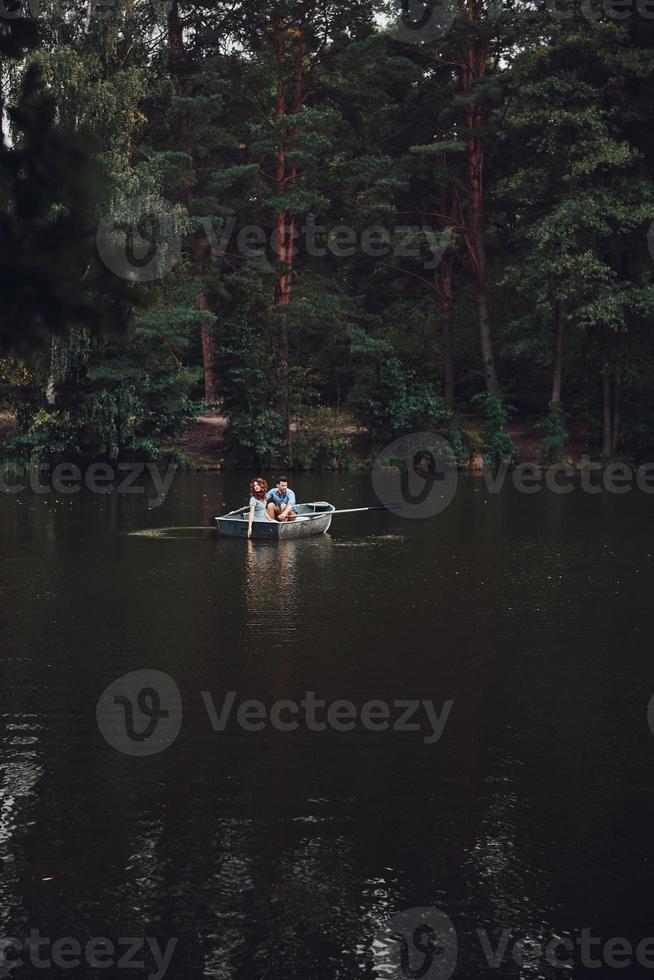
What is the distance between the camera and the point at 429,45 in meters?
53.5

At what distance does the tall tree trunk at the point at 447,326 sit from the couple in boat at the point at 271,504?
28417 mm

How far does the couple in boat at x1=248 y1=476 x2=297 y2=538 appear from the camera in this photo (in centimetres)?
2767

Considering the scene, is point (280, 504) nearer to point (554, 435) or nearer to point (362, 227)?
point (554, 435)

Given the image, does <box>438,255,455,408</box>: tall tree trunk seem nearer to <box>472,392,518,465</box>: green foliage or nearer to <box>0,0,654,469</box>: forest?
<box>0,0,654,469</box>: forest

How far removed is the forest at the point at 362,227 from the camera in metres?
46.6

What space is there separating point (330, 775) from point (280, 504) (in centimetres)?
1784

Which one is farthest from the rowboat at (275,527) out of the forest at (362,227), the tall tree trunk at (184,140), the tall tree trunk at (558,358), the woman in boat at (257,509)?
the tall tree trunk at (558,358)

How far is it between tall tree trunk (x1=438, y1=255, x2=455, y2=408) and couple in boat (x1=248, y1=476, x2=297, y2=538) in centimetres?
2842

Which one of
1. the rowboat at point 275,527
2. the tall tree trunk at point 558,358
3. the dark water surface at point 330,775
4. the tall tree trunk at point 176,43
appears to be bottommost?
the dark water surface at point 330,775

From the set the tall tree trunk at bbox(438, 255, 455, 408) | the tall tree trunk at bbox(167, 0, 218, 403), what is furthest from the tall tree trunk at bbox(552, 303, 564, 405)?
the tall tree trunk at bbox(167, 0, 218, 403)

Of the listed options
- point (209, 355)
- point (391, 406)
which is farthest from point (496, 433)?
point (209, 355)

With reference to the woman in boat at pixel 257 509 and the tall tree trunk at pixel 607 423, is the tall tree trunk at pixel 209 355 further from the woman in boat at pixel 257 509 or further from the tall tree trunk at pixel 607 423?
the woman in boat at pixel 257 509

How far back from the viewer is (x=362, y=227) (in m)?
56.3

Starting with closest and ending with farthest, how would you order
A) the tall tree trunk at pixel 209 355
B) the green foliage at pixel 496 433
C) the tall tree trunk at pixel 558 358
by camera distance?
the green foliage at pixel 496 433, the tall tree trunk at pixel 558 358, the tall tree trunk at pixel 209 355
